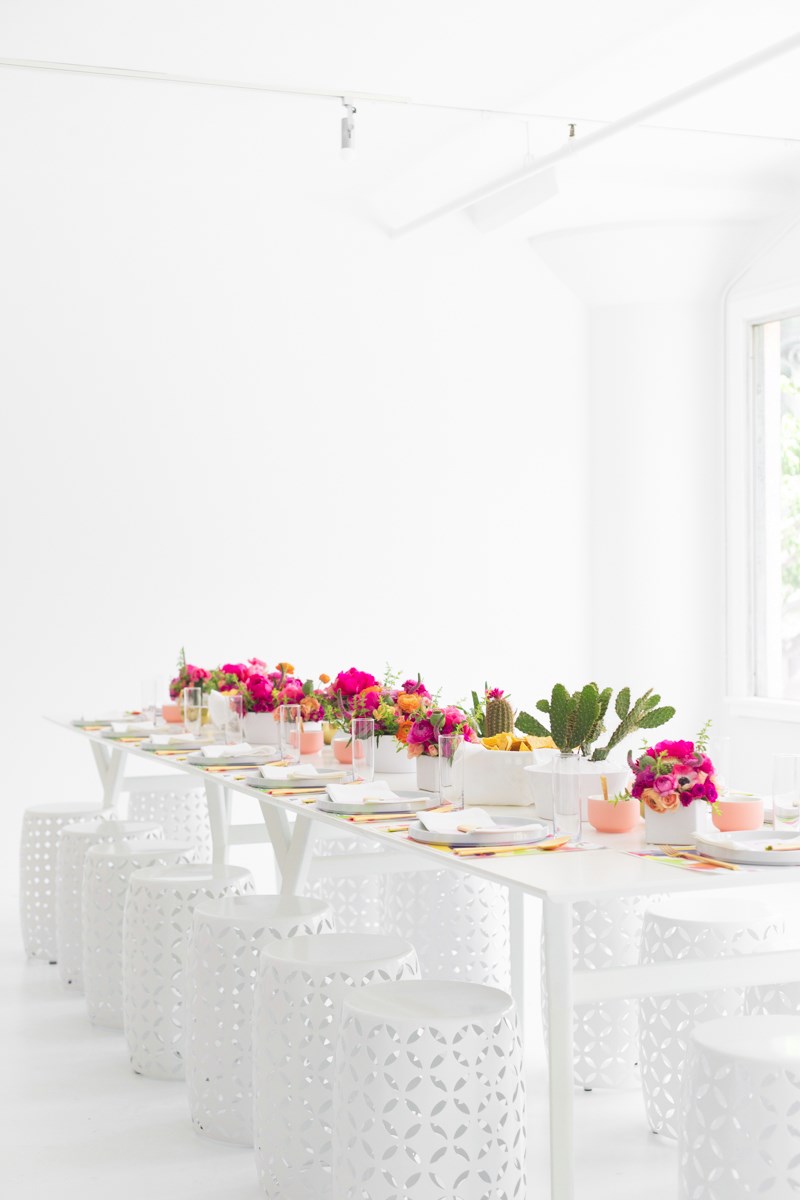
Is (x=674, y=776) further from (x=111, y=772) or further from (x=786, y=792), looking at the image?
(x=111, y=772)

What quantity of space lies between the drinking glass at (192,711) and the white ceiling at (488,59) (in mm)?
2267

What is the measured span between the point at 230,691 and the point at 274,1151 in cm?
203

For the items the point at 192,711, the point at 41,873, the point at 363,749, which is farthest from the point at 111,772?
the point at 363,749

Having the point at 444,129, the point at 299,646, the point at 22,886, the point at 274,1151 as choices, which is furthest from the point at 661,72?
the point at 274,1151

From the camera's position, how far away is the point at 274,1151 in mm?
2820

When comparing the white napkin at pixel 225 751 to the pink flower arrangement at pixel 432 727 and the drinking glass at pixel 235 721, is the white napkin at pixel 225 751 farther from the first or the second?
the pink flower arrangement at pixel 432 727

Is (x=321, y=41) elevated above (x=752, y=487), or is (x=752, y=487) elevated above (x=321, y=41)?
(x=321, y=41)

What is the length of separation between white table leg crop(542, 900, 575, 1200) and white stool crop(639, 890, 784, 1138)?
947mm

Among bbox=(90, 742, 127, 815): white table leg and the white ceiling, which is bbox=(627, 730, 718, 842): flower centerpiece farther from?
the white ceiling

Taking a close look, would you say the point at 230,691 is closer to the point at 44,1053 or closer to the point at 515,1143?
the point at 44,1053

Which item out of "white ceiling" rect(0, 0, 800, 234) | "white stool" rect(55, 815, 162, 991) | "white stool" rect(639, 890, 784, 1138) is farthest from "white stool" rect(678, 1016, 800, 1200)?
"white ceiling" rect(0, 0, 800, 234)

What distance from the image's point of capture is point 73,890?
456 cm

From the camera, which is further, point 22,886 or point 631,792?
point 22,886

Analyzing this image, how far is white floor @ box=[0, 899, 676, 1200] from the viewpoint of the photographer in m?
2.97
